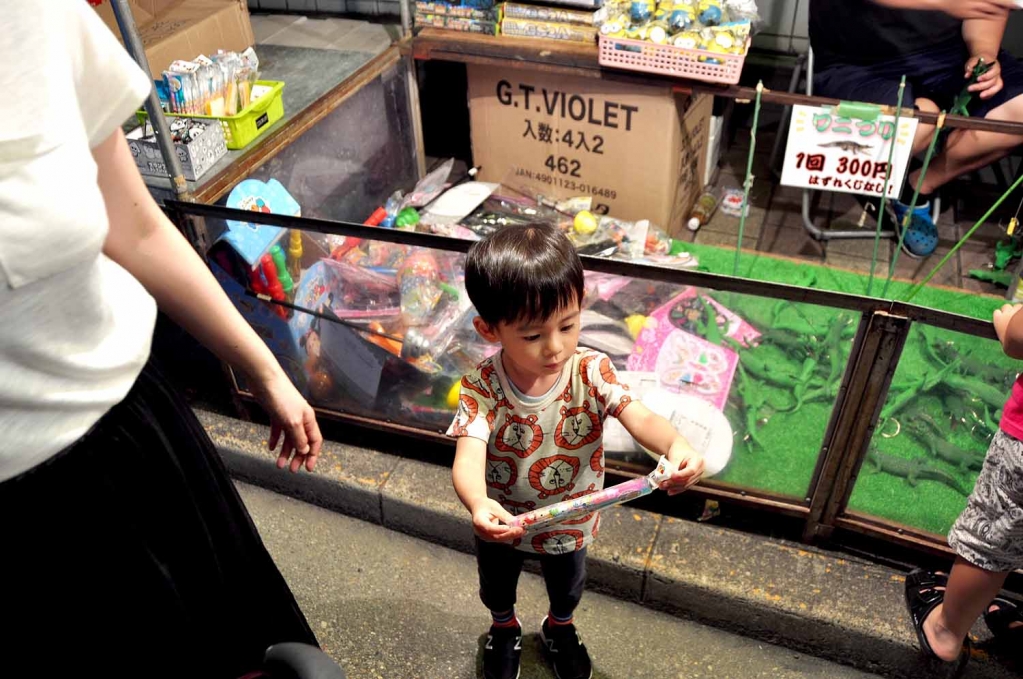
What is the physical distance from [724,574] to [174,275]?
6.19 feet

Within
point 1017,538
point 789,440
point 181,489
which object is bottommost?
point 789,440

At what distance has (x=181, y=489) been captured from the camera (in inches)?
46.6

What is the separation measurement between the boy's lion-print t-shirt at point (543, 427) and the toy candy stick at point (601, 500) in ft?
0.71

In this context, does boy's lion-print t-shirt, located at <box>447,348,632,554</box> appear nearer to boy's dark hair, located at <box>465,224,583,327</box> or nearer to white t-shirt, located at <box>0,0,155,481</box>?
boy's dark hair, located at <box>465,224,583,327</box>

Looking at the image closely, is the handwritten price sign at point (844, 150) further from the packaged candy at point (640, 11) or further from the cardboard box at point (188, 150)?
the cardboard box at point (188, 150)

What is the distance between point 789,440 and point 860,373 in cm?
38

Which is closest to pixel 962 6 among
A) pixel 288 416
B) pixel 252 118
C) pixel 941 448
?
pixel 941 448

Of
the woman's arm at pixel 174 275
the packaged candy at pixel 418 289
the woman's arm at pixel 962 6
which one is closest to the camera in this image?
the woman's arm at pixel 174 275

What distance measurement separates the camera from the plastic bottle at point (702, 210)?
414cm

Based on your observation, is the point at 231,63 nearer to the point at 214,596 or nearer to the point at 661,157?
the point at 661,157

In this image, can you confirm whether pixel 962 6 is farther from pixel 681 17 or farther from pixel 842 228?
pixel 681 17

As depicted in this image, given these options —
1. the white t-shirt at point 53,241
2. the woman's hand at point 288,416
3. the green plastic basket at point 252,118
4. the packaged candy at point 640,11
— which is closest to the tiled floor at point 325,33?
the green plastic basket at point 252,118

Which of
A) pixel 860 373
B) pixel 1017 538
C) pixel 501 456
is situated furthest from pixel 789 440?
pixel 501 456

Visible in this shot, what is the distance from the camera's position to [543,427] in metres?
1.80
